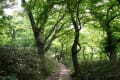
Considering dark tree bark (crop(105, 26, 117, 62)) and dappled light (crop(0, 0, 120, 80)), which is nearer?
dappled light (crop(0, 0, 120, 80))

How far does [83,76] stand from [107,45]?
5507 mm

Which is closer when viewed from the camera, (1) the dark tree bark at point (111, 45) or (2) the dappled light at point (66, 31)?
(2) the dappled light at point (66, 31)

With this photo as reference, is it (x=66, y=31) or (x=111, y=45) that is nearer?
(x=111, y=45)

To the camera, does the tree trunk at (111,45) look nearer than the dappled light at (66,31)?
No

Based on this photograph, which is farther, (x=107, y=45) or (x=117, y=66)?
(x=107, y=45)

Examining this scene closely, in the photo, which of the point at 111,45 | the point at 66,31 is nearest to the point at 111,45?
the point at 111,45

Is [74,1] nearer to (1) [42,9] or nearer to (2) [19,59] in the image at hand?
(1) [42,9]

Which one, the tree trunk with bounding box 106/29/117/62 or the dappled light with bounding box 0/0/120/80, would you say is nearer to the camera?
the dappled light with bounding box 0/0/120/80

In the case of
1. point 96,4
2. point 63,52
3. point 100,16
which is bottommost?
point 63,52

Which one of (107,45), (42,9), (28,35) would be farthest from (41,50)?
(28,35)

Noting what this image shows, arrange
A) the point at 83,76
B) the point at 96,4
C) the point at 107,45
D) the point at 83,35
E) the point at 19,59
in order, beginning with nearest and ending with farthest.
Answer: the point at 19,59 → the point at 83,76 → the point at 96,4 → the point at 107,45 → the point at 83,35

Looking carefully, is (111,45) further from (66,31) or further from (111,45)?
(66,31)

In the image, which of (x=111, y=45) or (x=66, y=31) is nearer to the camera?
(x=111, y=45)

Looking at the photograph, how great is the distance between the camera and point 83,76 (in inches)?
618
